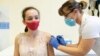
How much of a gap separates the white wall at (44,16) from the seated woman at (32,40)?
839mm

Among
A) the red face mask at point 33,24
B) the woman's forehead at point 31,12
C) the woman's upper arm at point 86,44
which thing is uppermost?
the woman's forehead at point 31,12

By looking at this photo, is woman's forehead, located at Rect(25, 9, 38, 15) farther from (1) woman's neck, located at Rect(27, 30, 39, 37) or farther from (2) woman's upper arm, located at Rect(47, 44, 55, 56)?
(2) woman's upper arm, located at Rect(47, 44, 55, 56)

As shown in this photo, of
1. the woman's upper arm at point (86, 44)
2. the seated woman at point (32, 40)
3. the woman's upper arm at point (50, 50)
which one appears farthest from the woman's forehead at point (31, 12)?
the woman's upper arm at point (86, 44)

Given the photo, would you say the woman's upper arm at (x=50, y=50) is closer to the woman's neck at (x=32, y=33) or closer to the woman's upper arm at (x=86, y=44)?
the woman's neck at (x=32, y=33)

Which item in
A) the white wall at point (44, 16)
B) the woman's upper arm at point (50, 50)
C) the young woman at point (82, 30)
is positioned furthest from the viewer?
the white wall at point (44, 16)

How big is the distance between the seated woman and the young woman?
3.5 inches

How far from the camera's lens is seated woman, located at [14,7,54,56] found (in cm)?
169

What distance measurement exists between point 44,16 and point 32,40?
0.91 m

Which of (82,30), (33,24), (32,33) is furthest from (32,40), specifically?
(82,30)

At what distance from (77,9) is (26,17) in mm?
454

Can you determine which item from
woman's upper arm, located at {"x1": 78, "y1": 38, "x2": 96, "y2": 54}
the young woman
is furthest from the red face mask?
woman's upper arm, located at {"x1": 78, "y1": 38, "x2": 96, "y2": 54}

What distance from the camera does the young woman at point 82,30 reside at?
5.31ft

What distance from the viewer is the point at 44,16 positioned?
2.65m

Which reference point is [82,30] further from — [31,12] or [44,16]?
[44,16]
